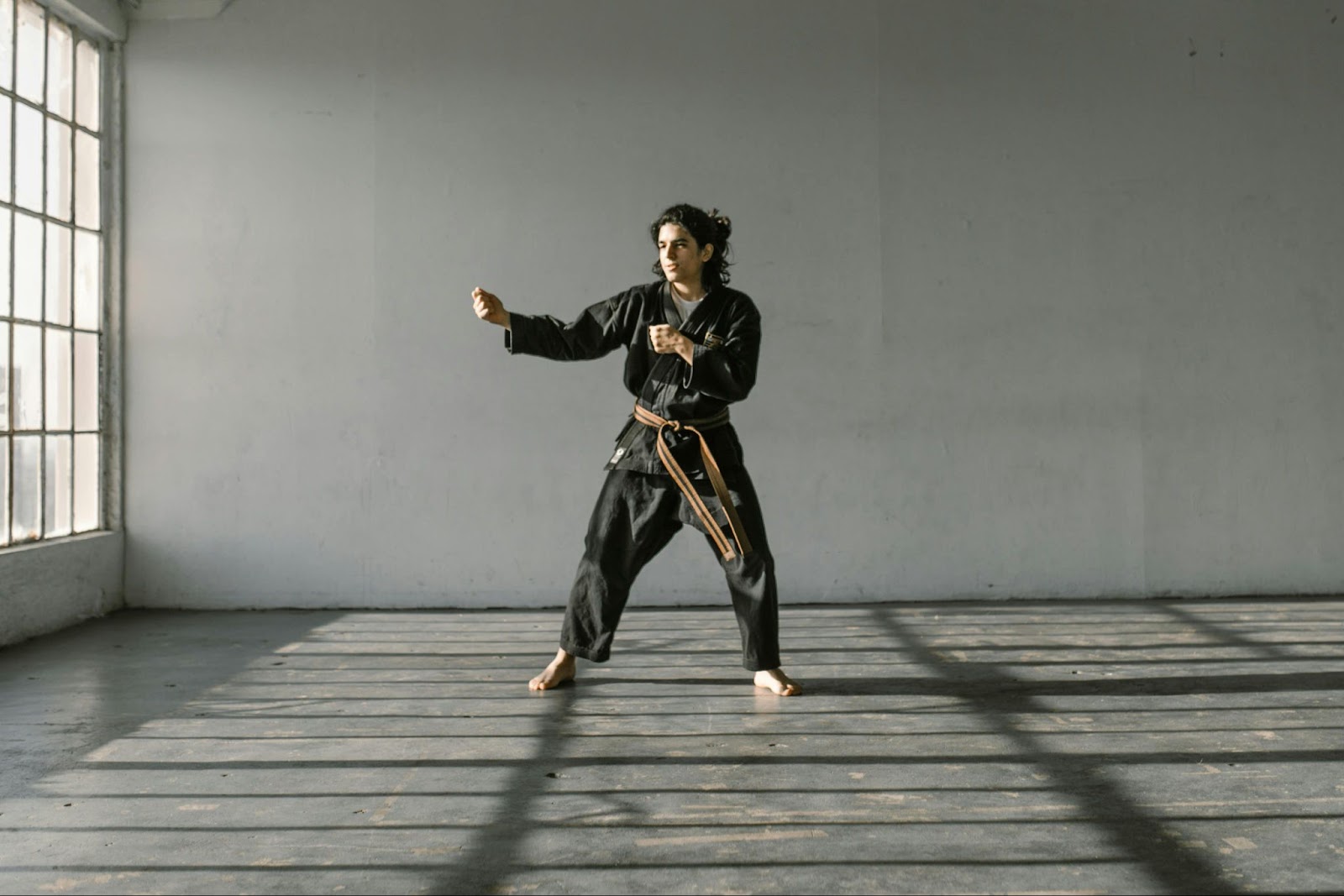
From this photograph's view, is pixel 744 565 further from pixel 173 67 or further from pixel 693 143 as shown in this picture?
pixel 173 67

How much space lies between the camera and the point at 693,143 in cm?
483

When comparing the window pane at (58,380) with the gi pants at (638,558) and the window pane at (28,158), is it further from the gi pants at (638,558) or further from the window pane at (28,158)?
the gi pants at (638,558)

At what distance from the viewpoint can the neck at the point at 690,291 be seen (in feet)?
10.8

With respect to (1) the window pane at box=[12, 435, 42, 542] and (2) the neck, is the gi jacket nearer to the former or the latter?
(2) the neck

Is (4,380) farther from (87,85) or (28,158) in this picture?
(87,85)

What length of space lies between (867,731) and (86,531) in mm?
3249

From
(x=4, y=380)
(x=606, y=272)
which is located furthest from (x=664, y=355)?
(x=4, y=380)

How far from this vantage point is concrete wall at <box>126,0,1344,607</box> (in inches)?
190

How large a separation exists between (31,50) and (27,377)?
44.4 inches

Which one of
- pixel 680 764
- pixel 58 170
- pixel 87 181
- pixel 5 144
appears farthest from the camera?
pixel 87 181

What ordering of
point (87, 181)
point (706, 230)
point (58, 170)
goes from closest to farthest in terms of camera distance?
1. point (706, 230)
2. point (58, 170)
3. point (87, 181)

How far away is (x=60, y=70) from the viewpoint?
451 centimetres

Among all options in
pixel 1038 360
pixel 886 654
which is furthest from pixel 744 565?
pixel 1038 360

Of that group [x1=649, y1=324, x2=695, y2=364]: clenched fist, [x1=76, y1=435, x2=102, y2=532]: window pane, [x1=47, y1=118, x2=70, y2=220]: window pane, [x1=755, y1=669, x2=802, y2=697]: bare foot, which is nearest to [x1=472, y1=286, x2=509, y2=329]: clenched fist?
[x1=649, y1=324, x2=695, y2=364]: clenched fist
